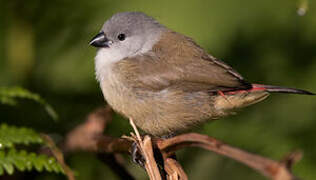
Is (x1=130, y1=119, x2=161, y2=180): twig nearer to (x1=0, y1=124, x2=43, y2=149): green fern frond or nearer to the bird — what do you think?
(x1=0, y1=124, x2=43, y2=149): green fern frond

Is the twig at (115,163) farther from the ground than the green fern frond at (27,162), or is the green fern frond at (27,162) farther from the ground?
the green fern frond at (27,162)

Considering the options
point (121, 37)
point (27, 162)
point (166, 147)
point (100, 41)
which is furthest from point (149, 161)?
point (121, 37)

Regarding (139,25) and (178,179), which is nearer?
(178,179)

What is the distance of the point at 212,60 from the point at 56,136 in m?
0.98

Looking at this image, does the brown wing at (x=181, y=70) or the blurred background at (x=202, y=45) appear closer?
the brown wing at (x=181, y=70)

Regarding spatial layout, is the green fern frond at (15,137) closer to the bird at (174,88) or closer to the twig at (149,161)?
the bird at (174,88)

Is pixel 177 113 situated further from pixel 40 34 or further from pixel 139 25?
pixel 40 34

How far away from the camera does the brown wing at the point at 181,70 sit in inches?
104

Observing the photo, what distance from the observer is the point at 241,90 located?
8.28 feet

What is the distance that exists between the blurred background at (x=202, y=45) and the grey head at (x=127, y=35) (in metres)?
0.15

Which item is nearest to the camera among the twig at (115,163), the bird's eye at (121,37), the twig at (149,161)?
the twig at (149,161)

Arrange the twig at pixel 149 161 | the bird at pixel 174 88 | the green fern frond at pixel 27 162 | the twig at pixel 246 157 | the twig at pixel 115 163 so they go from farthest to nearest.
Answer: the bird at pixel 174 88 < the twig at pixel 115 163 < the green fern frond at pixel 27 162 < the twig at pixel 149 161 < the twig at pixel 246 157

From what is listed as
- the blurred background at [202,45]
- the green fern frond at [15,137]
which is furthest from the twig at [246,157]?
the blurred background at [202,45]

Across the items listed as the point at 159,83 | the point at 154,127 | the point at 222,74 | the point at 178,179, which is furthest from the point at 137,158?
the point at 178,179
